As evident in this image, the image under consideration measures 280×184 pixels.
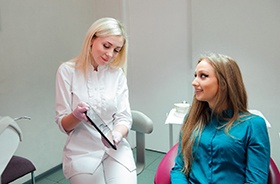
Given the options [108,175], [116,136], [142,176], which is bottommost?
[142,176]

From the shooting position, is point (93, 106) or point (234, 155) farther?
point (93, 106)

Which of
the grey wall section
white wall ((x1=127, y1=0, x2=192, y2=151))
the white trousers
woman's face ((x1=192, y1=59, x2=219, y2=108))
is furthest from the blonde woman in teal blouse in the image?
the grey wall section

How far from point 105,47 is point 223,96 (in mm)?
640

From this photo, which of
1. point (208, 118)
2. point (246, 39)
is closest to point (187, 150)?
point (208, 118)

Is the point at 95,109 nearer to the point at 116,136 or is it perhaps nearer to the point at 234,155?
the point at 116,136

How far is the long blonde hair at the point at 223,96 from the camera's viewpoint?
1030 millimetres

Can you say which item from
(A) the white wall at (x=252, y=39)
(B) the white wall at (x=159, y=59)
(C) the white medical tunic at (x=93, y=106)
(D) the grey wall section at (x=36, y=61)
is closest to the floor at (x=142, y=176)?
(D) the grey wall section at (x=36, y=61)

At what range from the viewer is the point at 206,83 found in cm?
104

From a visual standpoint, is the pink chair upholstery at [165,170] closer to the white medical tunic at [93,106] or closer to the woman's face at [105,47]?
the white medical tunic at [93,106]

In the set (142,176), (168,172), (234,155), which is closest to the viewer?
(234,155)

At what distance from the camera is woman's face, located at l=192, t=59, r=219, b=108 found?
1.04m

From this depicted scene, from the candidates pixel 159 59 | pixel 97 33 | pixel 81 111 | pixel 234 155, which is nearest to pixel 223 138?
A: pixel 234 155

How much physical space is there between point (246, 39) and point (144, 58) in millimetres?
1048

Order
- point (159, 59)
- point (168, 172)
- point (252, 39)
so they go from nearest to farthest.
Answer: point (168, 172) < point (252, 39) < point (159, 59)
